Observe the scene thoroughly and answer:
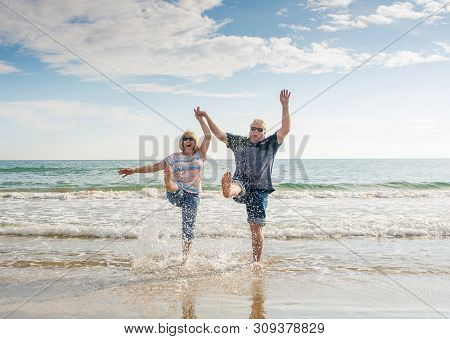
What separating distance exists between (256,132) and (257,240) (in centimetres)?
165

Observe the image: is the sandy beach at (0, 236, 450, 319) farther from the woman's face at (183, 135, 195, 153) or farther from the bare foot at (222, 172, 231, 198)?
the woman's face at (183, 135, 195, 153)

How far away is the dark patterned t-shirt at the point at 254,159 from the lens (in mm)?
6102

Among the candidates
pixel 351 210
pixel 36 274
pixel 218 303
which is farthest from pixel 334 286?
pixel 351 210

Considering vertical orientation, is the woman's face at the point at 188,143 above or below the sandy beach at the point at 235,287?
above

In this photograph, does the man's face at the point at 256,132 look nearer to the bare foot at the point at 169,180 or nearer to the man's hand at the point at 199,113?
the man's hand at the point at 199,113

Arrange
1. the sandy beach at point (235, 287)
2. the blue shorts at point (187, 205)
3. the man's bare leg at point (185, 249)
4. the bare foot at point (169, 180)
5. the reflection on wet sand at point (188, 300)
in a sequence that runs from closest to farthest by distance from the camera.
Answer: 1. the reflection on wet sand at point (188, 300)
2. the sandy beach at point (235, 287)
3. the bare foot at point (169, 180)
4. the blue shorts at point (187, 205)
5. the man's bare leg at point (185, 249)

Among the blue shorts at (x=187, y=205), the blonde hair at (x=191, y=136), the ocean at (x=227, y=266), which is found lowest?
the ocean at (x=227, y=266)

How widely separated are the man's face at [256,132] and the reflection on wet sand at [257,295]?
6.26 feet

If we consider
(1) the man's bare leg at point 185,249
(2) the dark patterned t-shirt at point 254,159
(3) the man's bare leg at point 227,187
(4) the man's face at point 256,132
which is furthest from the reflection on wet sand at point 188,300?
(4) the man's face at point 256,132

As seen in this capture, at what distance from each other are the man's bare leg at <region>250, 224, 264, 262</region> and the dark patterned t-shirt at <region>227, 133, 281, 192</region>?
2.00 feet

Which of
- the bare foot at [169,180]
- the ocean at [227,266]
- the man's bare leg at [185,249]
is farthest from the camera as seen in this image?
the man's bare leg at [185,249]

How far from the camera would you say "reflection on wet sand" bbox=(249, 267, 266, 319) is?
434 cm
